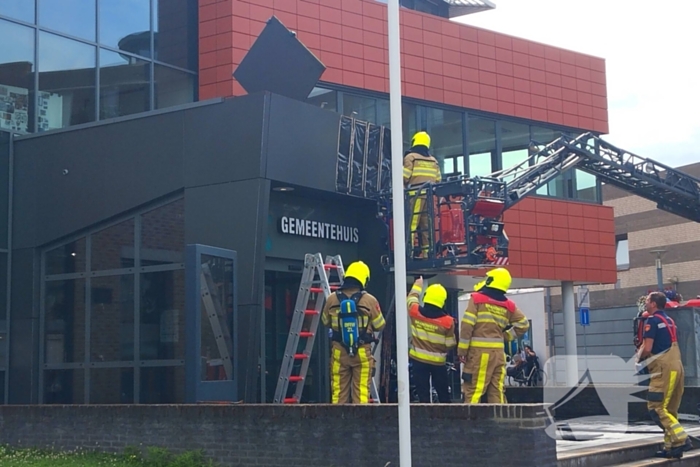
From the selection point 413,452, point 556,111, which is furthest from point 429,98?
point 413,452

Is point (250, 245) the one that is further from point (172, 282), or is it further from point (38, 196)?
point (38, 196)

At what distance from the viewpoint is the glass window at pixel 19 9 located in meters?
16.8

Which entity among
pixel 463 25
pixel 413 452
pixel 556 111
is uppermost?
pixel 463 25

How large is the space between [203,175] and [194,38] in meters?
7.84

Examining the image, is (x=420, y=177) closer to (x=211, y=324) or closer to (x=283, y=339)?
(x=283, y=339)

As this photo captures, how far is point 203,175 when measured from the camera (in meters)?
14.0

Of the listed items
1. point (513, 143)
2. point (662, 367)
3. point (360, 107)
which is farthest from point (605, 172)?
point (662, 367)

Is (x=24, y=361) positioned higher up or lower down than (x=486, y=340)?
lower down

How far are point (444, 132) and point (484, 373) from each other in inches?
534

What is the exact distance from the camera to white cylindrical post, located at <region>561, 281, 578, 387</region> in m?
27.9

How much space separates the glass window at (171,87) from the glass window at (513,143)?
346 inches

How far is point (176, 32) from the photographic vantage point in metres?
20.7

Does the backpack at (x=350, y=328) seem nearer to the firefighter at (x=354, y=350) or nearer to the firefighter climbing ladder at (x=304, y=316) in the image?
the firefighter at (x=354, y=350)

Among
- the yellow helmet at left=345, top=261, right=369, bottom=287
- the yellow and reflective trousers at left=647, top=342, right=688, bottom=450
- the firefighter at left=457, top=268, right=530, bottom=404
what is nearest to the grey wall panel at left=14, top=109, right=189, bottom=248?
the yellow helmet at left=345, top=261, right=369, bottom=287
